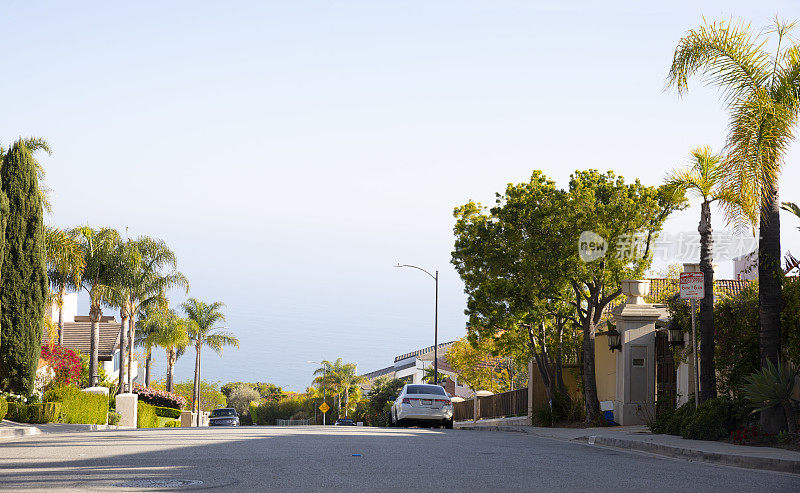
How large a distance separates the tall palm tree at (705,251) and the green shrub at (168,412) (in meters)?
38.6

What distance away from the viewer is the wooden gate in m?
21.4

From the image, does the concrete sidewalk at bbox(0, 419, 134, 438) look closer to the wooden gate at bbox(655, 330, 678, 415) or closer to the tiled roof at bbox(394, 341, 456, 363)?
the wooden gate at bbox(655, 330, 678, 415)

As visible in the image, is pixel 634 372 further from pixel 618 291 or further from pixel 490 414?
pixel 490 414

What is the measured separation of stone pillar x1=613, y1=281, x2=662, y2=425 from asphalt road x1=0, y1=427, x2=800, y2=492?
8763 millimetres

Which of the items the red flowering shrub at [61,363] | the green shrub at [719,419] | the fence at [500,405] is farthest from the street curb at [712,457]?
the red flowering shrub at [61,363]

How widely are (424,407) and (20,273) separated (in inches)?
493

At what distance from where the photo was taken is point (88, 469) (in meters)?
10.2

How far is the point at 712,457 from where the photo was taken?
12977 mm

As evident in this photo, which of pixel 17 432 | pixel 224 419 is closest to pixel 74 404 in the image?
pixel 17 432

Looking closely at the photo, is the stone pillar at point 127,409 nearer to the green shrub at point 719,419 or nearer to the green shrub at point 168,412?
the green shrub at point 168,412

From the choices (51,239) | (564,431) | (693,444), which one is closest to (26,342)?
(51,239)

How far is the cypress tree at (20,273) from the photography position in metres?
24.9

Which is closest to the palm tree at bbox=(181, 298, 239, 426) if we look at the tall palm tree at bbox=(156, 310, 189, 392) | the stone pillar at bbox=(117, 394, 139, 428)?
the tall palm tree at bbox=(156, 310, 189, 392)

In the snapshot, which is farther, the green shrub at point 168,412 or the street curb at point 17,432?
the green shrub at point 168,412
